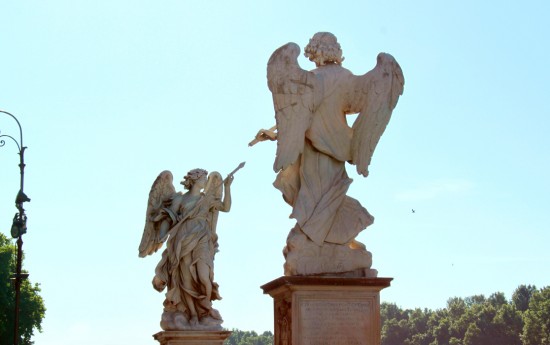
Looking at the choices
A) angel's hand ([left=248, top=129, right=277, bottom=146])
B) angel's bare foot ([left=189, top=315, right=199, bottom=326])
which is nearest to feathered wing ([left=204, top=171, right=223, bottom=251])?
angel's bare foot ([left=189, top=315, right=199, bottom=326])

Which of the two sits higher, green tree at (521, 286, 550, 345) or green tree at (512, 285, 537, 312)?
green tree at (512, 285, 537, 312)

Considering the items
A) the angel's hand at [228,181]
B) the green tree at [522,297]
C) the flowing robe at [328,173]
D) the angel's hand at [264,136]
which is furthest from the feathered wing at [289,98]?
the green tree at [522,297]

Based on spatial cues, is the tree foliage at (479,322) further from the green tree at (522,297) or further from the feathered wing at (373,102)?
the feathered wing at (373,102)

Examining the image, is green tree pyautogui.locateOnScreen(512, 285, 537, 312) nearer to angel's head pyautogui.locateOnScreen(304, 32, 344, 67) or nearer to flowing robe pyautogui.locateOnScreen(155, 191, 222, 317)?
flowing robe pyautogui.locateOnScreen(155, 191, 222, 317)

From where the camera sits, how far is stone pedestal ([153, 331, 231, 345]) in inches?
757

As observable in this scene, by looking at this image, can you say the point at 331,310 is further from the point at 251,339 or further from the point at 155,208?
the point at 251,339

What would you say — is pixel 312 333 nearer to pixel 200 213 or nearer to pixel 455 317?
pixel 200 213

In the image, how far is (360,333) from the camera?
14133mm

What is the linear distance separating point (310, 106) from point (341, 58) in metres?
0.94

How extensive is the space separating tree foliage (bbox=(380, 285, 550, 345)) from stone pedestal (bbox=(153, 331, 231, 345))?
63.3 meters

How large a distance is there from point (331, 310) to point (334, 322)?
0.15 metres

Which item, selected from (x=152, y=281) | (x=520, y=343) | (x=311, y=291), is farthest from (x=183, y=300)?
(x=520, y=343)

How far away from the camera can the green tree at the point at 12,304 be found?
4150cm

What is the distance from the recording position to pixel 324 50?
15.0 meters
